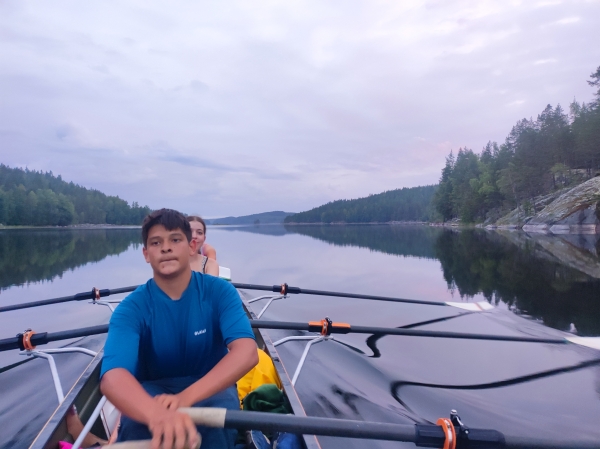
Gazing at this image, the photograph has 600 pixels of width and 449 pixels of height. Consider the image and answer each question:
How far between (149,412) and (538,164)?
2100 inches

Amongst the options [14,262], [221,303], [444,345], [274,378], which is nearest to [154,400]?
[221,303]

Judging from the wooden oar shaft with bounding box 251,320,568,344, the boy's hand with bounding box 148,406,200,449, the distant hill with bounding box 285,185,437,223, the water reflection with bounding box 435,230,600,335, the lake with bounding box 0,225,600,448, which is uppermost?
the distant hill with bounding box 285,185,437,223

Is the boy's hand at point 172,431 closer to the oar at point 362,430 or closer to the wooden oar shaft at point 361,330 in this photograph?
the oar at point 362,430

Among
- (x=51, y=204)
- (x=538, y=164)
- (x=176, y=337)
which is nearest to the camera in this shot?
(x=176, y=337)

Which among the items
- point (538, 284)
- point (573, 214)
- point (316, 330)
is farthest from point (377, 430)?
point (573, 214)

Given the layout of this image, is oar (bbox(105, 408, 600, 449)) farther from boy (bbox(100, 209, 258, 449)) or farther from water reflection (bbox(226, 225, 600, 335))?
water reflection (bbox(226, 225, 600, 335))

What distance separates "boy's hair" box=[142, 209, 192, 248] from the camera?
2.28m

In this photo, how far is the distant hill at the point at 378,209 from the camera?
115875 mm

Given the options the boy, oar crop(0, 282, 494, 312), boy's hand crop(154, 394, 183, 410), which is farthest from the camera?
oar crop(0, 282, 494, 312)

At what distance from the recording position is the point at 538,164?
147 feet

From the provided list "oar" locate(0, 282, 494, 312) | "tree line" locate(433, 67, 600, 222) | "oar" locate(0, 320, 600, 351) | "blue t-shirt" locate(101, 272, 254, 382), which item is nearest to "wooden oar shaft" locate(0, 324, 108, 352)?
"oar" locate(0, 320, 600, 351)

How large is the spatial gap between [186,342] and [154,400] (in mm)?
428

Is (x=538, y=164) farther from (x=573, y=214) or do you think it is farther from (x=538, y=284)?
(x=538, y=284)

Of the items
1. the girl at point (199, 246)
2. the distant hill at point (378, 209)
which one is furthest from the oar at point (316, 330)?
the distant hill at point (378, 209)
